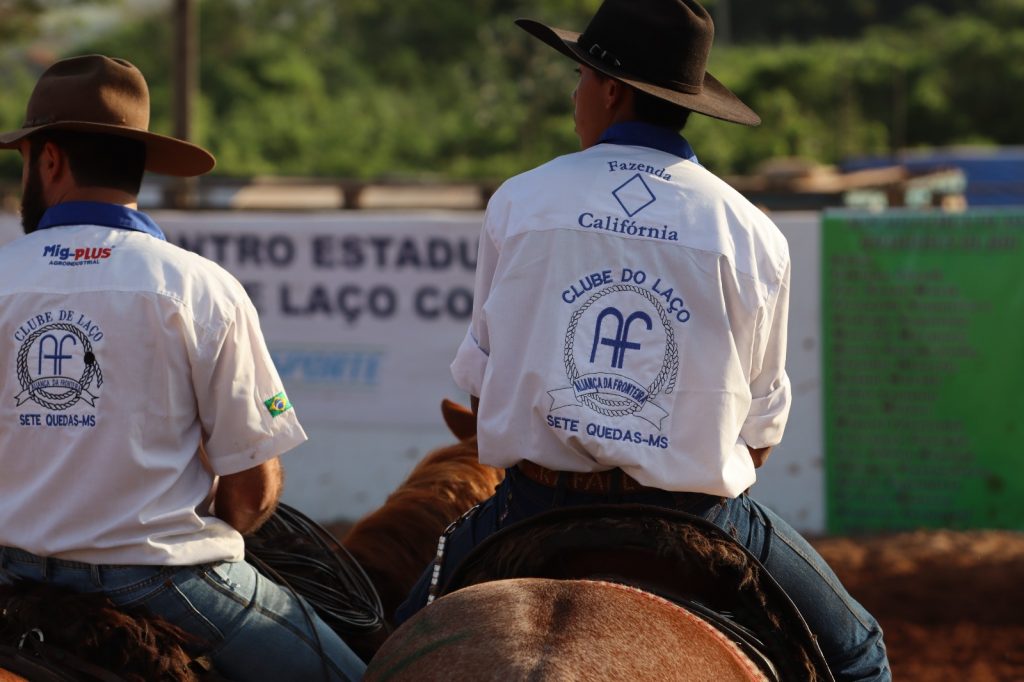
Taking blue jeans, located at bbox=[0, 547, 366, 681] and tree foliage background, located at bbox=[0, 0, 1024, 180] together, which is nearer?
blue jeans, located at bbox=[0, 547, 366, 681]

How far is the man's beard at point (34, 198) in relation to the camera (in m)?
3.05

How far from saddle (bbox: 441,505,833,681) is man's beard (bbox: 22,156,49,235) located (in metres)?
1.31

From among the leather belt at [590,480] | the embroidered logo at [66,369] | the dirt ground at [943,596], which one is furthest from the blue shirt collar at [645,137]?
the dirt ground at [943,596]

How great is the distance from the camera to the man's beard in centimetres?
305

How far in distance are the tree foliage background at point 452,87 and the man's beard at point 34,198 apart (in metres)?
28.7

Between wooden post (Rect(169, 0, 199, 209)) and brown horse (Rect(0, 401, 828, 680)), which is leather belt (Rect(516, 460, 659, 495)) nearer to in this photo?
brown horse (Rect(0, 401, 828, 680))

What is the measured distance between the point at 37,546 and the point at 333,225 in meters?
6.19

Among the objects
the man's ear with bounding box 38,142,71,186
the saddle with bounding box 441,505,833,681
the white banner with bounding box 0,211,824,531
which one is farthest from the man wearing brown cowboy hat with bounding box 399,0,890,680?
the white banner with bounding box 0,211,824,531

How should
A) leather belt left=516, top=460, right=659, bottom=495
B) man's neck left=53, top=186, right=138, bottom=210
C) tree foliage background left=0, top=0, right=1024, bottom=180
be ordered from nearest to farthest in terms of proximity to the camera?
leather belt left=516, top=460, right=659, bottom=495 < man's neck left=53, top=186, right=138, bottom=210 < tree foliage background left=0, top=0, right=1024, bottom=180

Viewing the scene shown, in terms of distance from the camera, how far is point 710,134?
117 ft

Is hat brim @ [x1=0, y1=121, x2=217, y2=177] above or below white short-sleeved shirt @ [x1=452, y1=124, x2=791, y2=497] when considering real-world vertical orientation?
above

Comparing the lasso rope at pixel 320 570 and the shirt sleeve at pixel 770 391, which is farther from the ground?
the shirt sleeve at pixel 770 391

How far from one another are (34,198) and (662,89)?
1.44 metres

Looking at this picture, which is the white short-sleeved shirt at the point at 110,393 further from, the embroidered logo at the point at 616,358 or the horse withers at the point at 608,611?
the embroidered logo at the point at 616,358
